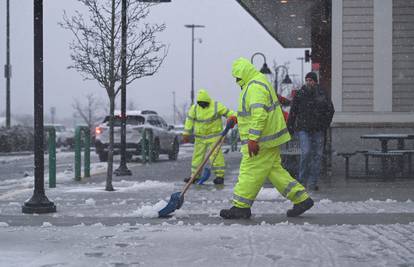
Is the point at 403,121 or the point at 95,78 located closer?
the point at 95,78

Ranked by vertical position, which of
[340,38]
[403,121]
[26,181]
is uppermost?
[340,38]

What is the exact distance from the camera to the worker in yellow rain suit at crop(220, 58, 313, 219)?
825 cm

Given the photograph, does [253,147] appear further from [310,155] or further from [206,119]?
[206,119]

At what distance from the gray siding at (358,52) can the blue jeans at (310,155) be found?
4084mm

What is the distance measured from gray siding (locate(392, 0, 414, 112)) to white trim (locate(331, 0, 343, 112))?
1097mm

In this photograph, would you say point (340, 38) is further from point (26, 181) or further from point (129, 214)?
point (129, 214)

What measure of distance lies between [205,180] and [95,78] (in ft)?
8.84

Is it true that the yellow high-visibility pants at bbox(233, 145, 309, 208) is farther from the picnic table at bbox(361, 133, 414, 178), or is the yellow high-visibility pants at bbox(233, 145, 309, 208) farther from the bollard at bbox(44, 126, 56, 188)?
the picnic table at bbox(361, 133, 414, 178)

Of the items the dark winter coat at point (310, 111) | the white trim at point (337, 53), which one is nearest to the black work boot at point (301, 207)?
the dark winter coat at point (310, 111)

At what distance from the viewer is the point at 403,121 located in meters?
15.5

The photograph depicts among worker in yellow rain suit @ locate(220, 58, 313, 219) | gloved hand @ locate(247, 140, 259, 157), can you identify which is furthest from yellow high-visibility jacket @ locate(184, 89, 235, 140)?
gloved hand @ locate(247, 140, 259, 157)

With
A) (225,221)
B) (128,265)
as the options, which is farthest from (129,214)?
(128,265)

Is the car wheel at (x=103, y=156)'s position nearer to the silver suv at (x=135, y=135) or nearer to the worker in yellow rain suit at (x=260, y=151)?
the silver suv at (x=135, y=135)

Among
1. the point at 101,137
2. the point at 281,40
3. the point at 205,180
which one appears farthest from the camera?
the point at 281,40
